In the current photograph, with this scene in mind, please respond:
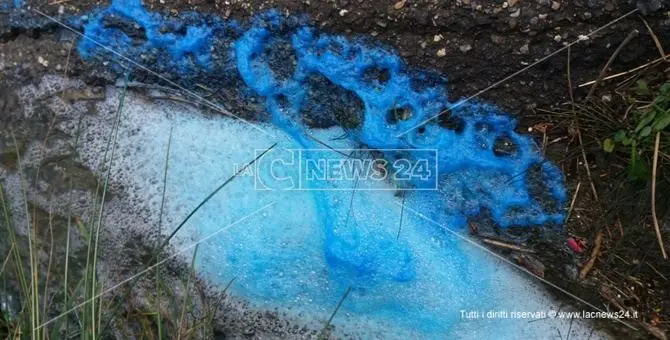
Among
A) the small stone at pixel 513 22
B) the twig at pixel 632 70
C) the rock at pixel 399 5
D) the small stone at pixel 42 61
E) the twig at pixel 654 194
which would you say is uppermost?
the rock at pixel 399 5

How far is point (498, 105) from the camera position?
1.79 m

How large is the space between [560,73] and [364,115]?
48 cm

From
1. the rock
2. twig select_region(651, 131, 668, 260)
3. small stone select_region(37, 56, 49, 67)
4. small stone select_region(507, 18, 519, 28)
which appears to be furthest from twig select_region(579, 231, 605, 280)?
small stone select_region(37, 56, 49, 67)

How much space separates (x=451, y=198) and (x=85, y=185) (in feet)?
3.08

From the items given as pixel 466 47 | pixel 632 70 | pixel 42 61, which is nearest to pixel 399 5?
pixel 466 47

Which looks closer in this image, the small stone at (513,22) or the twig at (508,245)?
the small stone at (513,22)

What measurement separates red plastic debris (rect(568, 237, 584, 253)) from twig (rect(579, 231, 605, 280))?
30mm

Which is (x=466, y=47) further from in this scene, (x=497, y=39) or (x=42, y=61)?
(x=42, y=61)

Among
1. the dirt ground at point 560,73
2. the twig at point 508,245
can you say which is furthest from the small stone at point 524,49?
the twig at point 508,245

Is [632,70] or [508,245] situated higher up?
[632,70]

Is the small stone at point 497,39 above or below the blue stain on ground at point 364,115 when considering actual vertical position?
above

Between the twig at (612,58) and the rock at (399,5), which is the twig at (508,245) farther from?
the rock at (399,5)

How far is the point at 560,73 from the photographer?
1763mm

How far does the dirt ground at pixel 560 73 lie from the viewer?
1.72m
